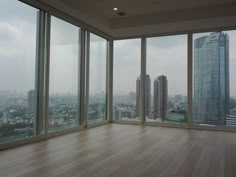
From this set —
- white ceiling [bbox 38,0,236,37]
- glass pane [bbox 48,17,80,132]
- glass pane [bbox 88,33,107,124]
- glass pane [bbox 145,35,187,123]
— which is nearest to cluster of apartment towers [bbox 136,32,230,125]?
glass pane [bbox 145,35,187,123]

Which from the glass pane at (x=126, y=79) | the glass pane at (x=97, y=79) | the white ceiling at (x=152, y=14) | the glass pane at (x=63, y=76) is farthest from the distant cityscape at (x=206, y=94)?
the glass pane at (x=63, y=76)

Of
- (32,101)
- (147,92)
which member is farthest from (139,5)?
(32,101)

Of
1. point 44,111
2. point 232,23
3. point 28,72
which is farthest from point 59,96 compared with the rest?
point 232,23

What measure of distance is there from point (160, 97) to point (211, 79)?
60.4 inches

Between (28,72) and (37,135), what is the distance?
4.24 ft

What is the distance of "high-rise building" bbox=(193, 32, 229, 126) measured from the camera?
256 inches

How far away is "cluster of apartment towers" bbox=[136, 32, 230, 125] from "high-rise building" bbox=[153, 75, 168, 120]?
2.75 feet

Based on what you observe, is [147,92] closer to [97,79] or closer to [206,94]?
[97,79]

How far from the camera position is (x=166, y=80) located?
23.5ft

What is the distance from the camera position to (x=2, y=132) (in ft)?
13.8

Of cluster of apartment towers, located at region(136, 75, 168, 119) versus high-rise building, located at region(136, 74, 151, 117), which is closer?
cluster of apartment towers, located at region(136, 75, 168, 119)

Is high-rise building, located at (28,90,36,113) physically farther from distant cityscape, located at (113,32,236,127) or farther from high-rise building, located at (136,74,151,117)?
distant cityscape, located at (113,32,236,127)

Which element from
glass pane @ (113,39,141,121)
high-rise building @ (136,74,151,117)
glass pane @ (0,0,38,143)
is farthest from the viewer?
glass pane @ (113,39,141,121)

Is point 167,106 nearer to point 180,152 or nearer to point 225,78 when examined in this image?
point 225,78
